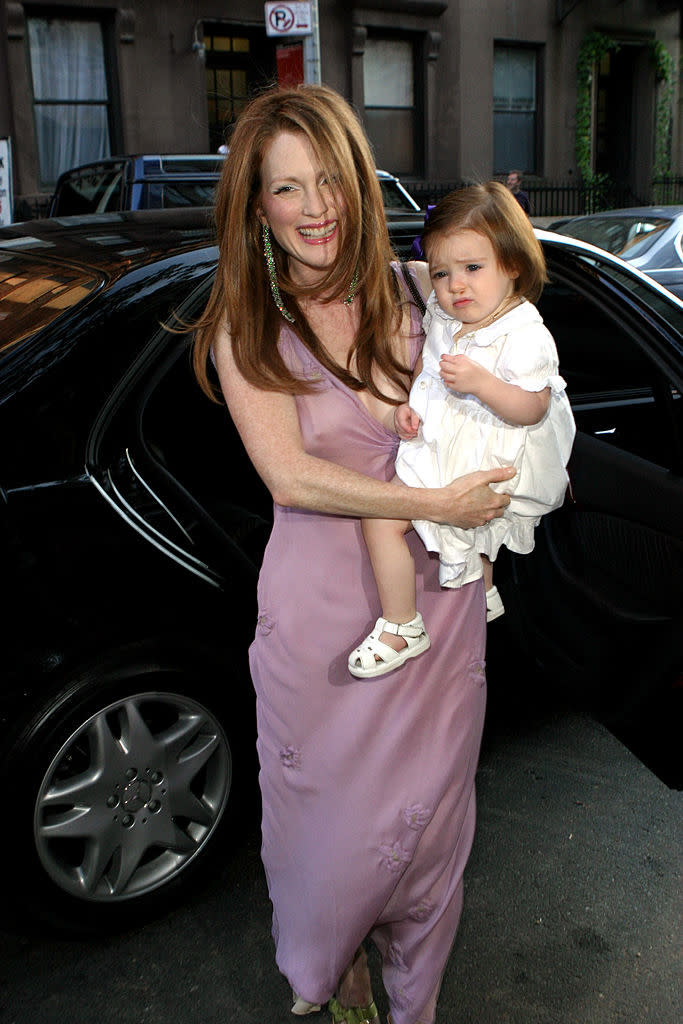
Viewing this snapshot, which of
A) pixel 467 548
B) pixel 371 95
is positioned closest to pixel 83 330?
pixel 467 548

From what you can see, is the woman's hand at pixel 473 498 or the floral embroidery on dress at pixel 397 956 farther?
the floral embroidery on dress at pixel 397 956

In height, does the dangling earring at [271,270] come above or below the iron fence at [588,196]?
below

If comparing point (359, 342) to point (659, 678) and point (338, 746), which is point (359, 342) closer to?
point (338, 746)

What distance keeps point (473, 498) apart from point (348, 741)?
0.55m

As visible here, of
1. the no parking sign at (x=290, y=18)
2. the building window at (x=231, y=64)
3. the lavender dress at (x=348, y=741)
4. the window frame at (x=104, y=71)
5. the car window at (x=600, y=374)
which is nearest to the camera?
the lavender dress at (x=348, y=741)

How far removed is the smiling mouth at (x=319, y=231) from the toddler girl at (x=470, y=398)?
20 centimetres

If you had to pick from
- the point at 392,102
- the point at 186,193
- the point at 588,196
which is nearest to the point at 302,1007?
the point at 186,193

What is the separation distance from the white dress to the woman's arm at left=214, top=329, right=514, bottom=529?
2.5 inches

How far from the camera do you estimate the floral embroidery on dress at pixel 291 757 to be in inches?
81.4

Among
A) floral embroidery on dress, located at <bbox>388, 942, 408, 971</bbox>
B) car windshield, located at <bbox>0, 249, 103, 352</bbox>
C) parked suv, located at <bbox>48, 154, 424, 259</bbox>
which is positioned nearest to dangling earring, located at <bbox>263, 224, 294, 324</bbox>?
car windshield, located at <bbox>0, 249, 103, 352</bbox>

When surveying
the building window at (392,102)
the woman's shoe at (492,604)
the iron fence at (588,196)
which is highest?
the building window at (392,102)

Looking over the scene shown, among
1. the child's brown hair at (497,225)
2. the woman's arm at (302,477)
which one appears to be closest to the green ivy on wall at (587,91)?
the child's brown hair at (497,225)

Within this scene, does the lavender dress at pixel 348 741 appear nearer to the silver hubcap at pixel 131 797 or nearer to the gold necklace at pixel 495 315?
the gold necklace at pixel 495 315

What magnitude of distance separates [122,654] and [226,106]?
14792mm
